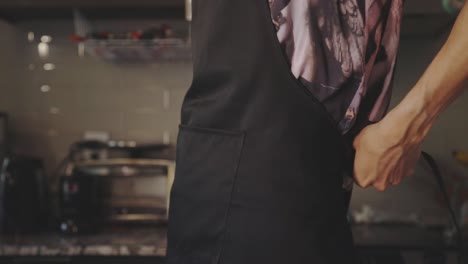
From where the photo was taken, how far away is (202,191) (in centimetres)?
66

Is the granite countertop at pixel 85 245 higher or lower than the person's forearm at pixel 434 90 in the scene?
lower

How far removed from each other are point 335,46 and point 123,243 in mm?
938

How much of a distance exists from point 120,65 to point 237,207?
1.30 meters

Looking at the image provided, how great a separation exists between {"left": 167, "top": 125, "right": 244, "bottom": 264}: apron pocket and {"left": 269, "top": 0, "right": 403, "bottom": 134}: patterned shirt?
0.40ft

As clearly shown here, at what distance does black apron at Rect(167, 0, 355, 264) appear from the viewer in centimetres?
62

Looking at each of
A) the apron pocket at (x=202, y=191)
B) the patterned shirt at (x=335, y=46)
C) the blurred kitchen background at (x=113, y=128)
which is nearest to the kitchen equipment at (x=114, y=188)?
the blurred kitchen background at (x=113, y=128)

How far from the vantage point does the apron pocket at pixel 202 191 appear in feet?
2.11

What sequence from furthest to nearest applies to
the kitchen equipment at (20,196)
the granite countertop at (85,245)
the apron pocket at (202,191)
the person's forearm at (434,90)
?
the kitchen equipment at (20,196) < the granite countertop at (85,245) < the apron pocket at (202,191) < the person's forearm at (434,90)

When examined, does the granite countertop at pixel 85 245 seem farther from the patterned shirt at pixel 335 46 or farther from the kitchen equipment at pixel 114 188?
the patterned shirt at pixel 335 46

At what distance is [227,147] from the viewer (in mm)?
645

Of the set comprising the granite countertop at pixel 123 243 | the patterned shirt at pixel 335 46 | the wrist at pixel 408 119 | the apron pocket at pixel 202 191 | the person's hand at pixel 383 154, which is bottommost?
the granite countertop at pixel 123 243

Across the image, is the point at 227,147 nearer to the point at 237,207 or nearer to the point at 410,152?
the point at 237,207

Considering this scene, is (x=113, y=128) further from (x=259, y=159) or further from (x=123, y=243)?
(x=259, y=159)

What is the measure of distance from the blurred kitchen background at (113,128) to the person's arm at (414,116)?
32.9 inches
